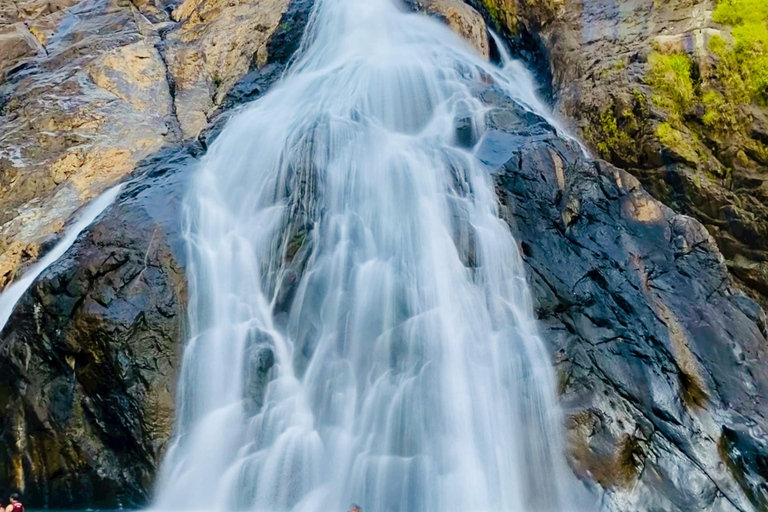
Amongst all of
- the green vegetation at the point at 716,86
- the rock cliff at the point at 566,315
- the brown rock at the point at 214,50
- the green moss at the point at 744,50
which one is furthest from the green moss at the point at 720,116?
the brown rock at the point at 214,50

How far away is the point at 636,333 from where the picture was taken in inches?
360

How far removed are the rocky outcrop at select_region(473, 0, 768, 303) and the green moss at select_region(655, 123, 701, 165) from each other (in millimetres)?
20

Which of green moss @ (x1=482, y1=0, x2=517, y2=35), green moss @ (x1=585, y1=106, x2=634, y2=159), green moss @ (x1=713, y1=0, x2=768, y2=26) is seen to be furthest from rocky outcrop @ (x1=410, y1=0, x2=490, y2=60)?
green moss @ (x1=713, y1=0, x2=768, y2=26)

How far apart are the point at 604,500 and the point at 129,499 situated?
654 cm

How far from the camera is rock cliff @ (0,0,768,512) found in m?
8.25

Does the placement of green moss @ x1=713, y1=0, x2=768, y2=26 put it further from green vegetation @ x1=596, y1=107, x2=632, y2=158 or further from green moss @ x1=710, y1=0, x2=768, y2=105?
green vegetation @ x1=596, y1=107, x2=632, y2=158

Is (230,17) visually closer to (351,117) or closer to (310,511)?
(351,117)

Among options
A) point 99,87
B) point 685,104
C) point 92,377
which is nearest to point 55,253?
point 92,377

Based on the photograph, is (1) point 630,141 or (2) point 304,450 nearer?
(2) point 304,450

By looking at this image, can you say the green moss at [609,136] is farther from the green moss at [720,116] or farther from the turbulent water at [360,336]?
the turbulent water at [360,336]

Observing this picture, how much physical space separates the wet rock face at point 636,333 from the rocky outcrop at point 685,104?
1.89 metres

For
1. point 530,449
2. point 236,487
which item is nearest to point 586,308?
point 530,449

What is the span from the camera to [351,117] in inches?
483

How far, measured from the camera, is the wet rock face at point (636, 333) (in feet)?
26.2
